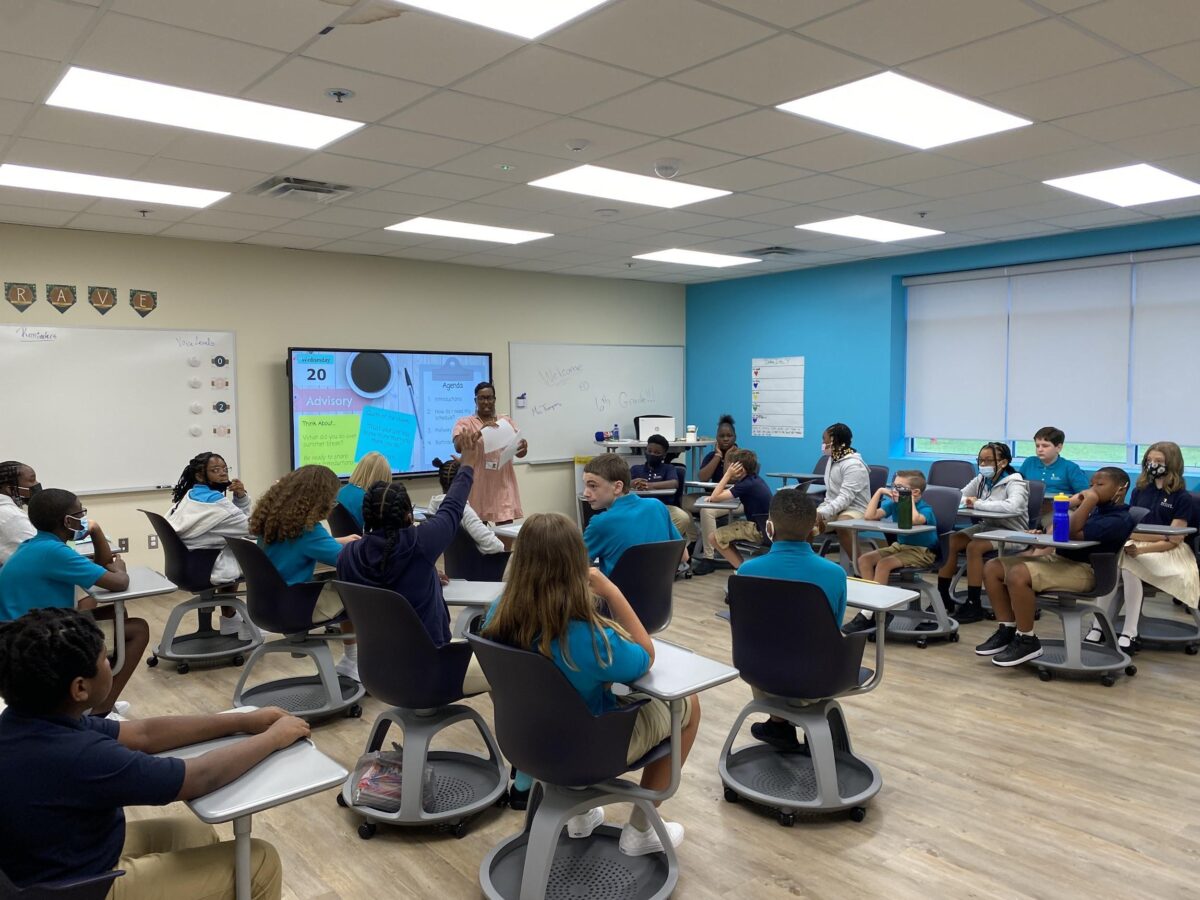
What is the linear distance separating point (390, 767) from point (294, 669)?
79.6 inches

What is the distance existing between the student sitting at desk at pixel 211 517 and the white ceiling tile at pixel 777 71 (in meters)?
3.32

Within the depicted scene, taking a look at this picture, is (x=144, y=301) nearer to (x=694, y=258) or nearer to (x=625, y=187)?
(x=625, y=187)

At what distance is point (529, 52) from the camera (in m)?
3.14

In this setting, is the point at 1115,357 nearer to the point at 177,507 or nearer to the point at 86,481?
the point at 177,507

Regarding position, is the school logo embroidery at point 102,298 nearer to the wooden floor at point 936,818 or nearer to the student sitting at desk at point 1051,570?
the wooden floor at point 936,818

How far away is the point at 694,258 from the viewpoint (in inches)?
320

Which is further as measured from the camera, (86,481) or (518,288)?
(518,288)

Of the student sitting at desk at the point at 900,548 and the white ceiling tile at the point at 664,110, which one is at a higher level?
the white ceiling tile at the point at 664,110

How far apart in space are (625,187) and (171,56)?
2790mm

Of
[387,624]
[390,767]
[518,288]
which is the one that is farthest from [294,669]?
[518,288]

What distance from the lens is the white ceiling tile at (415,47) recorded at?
292cm

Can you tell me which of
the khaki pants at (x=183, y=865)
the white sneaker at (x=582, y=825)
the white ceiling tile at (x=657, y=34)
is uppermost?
the white ceiling tile at (x=657, y=34)

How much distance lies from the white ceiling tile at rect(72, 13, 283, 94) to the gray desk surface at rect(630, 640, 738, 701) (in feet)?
8.39

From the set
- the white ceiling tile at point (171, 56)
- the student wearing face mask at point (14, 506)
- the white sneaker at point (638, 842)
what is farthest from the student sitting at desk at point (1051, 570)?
the student wearing face mask at point (14, 506)
